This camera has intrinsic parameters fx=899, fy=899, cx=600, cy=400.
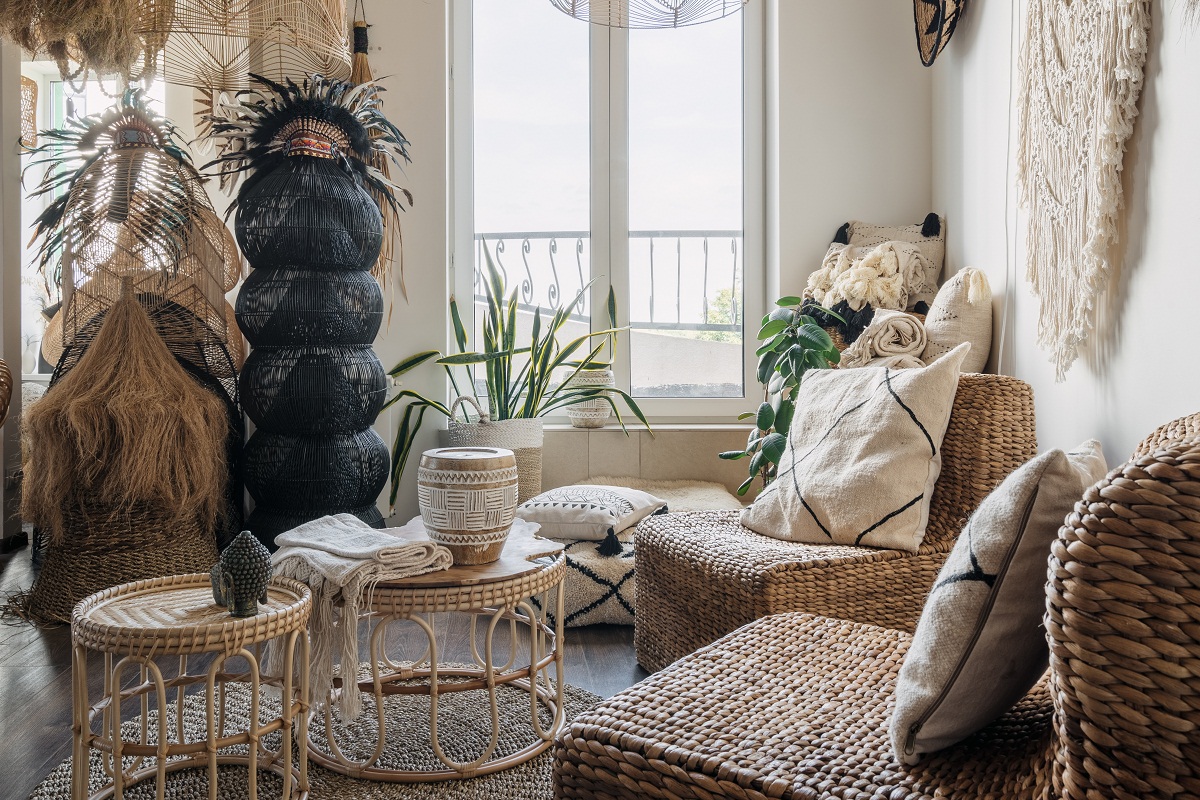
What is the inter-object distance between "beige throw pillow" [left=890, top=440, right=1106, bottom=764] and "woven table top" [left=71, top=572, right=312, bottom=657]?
951 mm

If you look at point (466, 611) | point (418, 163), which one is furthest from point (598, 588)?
point (418, 163)

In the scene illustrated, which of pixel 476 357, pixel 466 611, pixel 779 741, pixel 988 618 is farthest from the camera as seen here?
pixel 476 357

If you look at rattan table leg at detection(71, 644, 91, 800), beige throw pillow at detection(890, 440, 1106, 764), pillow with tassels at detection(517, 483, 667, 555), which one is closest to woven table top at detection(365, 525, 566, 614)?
rattan table leg at detection(71, 644, 91, 800)

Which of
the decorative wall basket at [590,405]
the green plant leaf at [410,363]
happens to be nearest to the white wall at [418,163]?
the green plant leaf at [410,363]

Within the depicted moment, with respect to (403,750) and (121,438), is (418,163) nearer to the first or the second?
(121,438)

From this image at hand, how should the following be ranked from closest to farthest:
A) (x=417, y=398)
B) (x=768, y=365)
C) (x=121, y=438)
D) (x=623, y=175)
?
(x=121, y=438)
(x=768, y=365)
(x=417, y=398)
(x=623, y=175)

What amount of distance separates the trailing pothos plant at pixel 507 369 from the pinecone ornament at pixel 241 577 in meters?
2.00

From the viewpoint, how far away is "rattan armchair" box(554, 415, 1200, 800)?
0.71 meters

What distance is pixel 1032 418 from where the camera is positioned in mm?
2066

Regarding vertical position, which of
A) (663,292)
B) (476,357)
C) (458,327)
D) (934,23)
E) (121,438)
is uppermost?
(934,23)

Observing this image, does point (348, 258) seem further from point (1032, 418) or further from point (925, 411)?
point (1032, 418)

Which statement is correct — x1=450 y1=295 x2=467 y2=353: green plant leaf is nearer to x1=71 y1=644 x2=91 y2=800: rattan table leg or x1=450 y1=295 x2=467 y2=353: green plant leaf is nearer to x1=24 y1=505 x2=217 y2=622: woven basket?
x1=24 y1=505 x2=217 y2=622: woven basket

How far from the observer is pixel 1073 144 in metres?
1.99

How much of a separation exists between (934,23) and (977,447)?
1.86 metres
